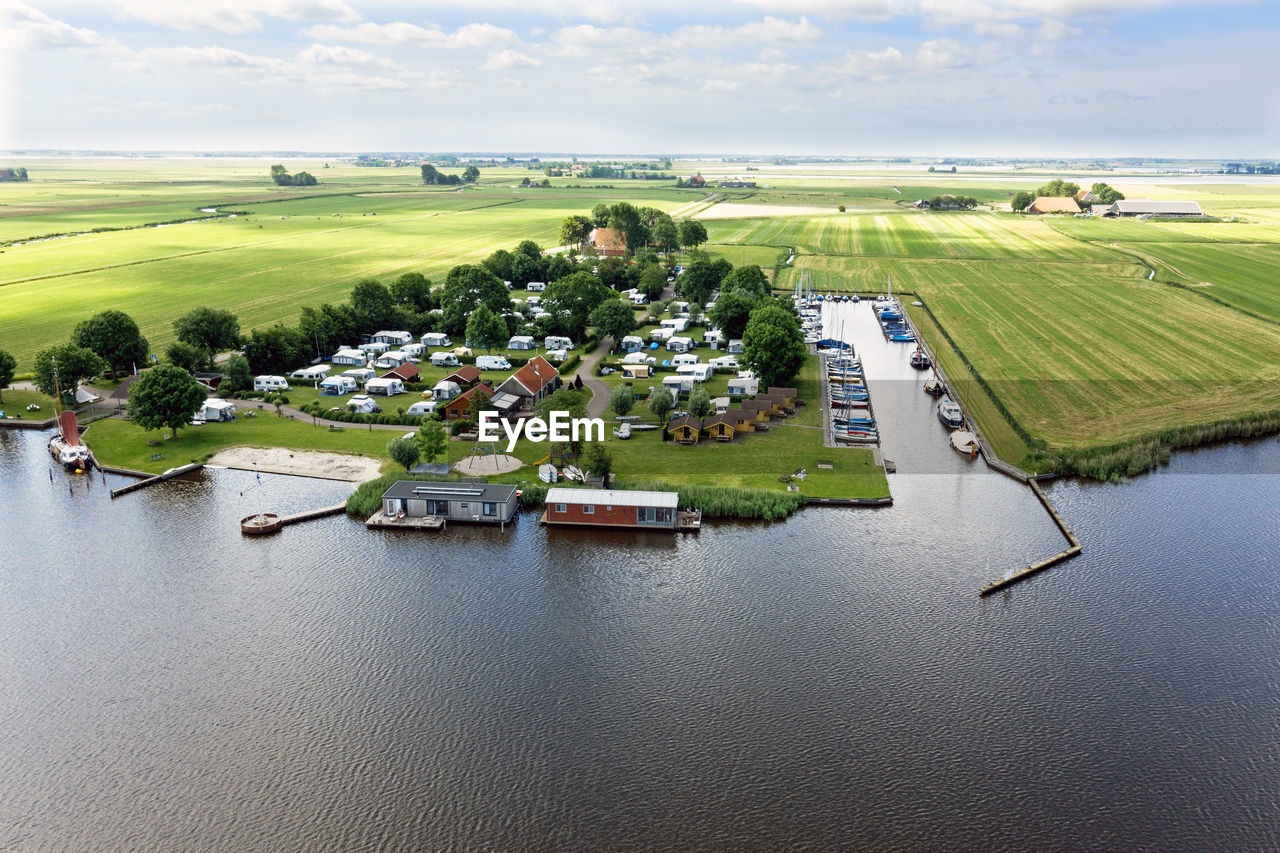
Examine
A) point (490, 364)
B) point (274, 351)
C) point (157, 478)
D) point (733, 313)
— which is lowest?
point (157, 478)

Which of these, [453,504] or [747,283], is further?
[747,283]

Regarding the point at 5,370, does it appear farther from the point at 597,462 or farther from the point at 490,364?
the point at 597,462

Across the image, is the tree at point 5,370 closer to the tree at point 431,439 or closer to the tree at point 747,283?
the tree at point 431,439

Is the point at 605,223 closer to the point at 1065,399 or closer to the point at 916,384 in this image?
the point at 916,384

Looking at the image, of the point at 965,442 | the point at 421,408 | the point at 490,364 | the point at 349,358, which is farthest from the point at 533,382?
the point at 965,442

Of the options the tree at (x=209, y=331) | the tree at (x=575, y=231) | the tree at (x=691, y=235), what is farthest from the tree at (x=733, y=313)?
the tree at (x=575, y=231)

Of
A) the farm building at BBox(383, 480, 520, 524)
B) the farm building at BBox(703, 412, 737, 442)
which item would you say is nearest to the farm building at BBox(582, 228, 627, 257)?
the farm building at BBox(703, 412, 737, 442)

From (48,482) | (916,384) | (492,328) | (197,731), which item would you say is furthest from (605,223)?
(197,731)
